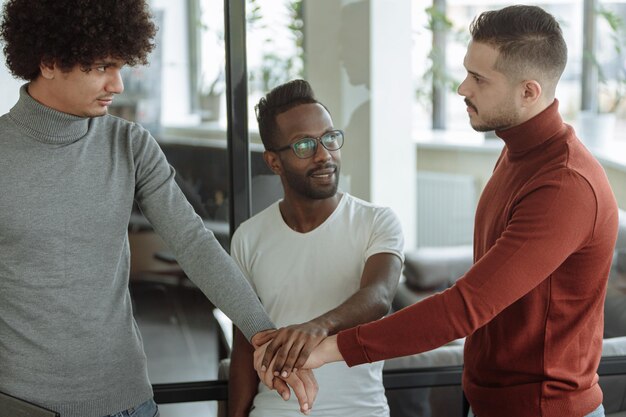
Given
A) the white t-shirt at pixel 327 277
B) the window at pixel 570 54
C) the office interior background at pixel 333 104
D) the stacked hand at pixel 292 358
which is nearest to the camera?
the stacked hand at pixel 292 358

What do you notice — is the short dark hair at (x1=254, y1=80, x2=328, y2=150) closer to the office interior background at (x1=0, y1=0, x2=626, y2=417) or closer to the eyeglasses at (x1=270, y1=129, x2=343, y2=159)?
the eyeglasses at (x1=270, y1=129, x2=343, y2=159)

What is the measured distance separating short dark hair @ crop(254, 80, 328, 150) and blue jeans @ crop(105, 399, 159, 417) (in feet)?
2.41

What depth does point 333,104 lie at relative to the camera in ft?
9.23

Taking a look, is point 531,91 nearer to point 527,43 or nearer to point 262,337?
point 527,43

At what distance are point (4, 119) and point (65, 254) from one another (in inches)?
12.2

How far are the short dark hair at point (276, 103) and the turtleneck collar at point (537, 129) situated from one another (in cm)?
61

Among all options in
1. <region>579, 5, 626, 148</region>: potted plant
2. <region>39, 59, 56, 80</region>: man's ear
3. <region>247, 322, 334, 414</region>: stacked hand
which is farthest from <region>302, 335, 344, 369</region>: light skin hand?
<region>579, 5, 626, 148</region>: potted plant

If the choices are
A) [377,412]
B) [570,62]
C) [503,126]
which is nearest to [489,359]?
[377,412]

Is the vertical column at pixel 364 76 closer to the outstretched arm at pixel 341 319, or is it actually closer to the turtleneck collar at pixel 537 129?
the outstretched arm at pixel 341 319

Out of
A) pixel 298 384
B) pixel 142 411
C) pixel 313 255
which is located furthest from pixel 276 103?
pixel 142 411

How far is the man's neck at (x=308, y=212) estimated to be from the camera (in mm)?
2316

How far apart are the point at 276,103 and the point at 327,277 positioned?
483 millimetres

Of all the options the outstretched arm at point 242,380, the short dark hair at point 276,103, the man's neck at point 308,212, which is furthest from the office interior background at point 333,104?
the outstretched arm at point 242,380

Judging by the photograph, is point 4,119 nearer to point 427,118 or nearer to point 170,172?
point 170,172
